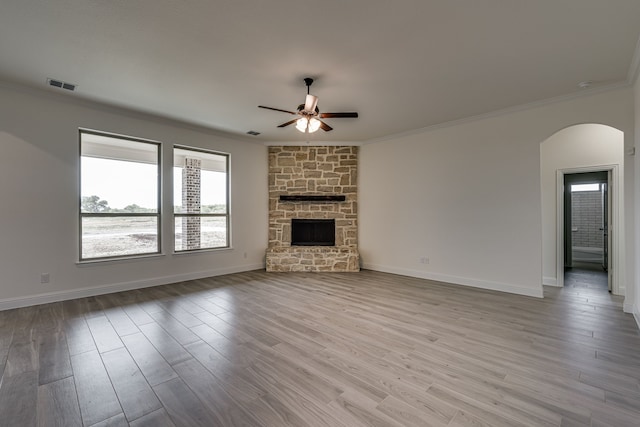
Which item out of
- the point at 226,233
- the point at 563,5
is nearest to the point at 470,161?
the point at 563,5

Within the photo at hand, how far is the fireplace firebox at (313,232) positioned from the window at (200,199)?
1.55 m

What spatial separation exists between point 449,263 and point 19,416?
5.55 metres

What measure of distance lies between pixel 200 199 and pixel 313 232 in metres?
2.55

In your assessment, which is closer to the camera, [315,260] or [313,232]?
[315,260]

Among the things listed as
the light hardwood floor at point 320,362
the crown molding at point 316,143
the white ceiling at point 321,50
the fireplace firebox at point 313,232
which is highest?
the white ceiling at point 321,50

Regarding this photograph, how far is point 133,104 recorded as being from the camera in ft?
14.4

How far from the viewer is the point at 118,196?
471cm

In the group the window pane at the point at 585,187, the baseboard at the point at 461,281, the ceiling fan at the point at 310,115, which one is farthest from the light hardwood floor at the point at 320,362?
the window pane at the point at 585,187

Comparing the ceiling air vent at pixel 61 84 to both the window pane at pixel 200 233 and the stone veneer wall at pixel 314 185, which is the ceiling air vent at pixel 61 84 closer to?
the window pane at pixel 200 233

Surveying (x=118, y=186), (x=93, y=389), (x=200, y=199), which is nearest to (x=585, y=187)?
(x=200, y=199)

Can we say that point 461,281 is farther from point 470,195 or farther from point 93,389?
point 93,389

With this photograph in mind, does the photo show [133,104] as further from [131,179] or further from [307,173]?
[307,173]

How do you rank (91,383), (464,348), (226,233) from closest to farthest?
(91,383), (464,348), (226,233)

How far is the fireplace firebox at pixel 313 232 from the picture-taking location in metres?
6.65
